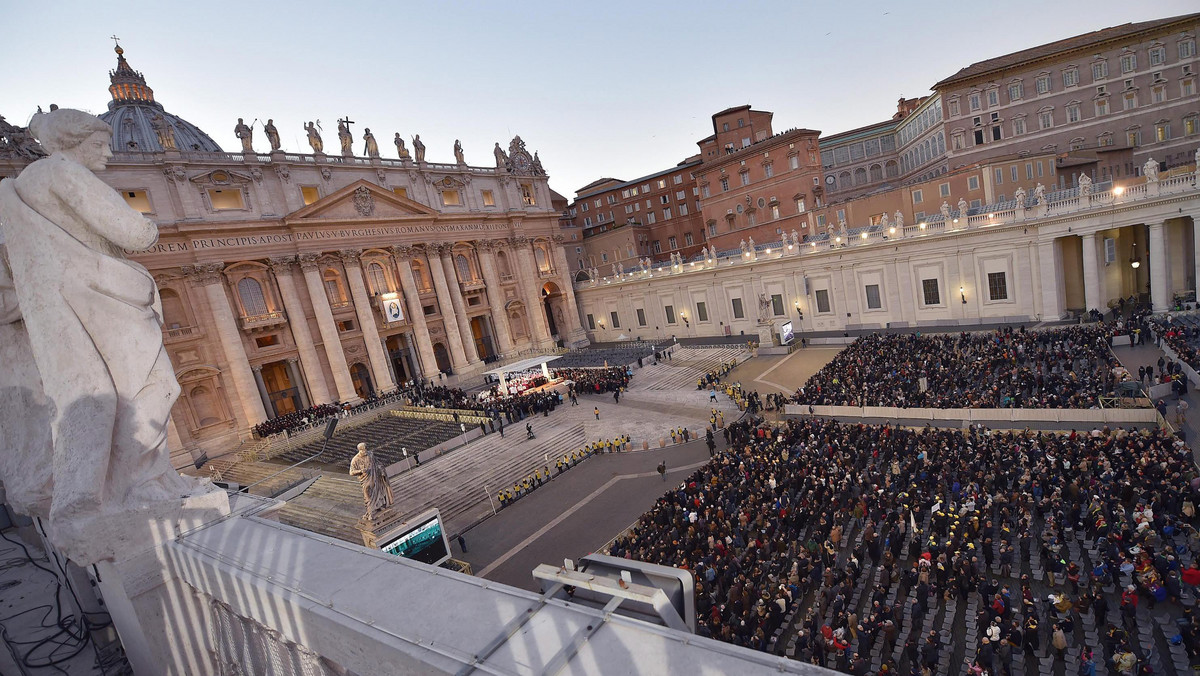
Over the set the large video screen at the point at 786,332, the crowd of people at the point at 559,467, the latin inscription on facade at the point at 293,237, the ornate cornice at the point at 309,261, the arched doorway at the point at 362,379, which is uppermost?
the latin inscription on facade at the point at 293,237

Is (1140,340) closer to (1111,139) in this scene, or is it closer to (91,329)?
(1111,139)

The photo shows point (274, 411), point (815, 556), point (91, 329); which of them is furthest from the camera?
point (274, 411)

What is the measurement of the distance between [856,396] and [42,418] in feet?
80.3

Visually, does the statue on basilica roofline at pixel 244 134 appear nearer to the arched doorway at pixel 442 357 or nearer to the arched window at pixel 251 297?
the arched window at pixel 251 297

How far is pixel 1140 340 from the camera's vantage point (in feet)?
76.6

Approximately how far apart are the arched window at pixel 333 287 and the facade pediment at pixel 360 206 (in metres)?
4.07

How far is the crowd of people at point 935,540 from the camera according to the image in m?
9.50

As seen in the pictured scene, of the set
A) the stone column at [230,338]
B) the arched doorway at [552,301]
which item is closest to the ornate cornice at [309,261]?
the stone column at [230,338]

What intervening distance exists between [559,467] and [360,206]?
27.5 metres

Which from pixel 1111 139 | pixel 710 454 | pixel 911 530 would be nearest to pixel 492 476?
pixel 710 454

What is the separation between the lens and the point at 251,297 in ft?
118

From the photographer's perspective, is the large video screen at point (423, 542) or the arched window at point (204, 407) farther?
the arched window at point (204, 407)

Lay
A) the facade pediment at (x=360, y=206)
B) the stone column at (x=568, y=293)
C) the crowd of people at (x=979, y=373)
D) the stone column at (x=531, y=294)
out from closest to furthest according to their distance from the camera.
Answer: the crowd of people at (x=979, y=373) < the facade pediment at (x=360, y=206) < the stone column at (x=531, y=294) < the stone column at (x=568, y=293)

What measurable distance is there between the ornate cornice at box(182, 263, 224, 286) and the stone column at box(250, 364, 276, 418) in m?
6.04
